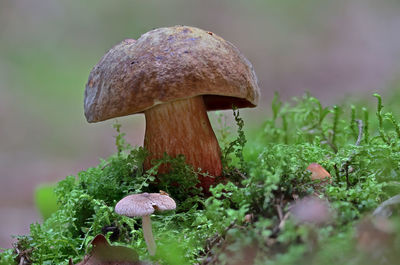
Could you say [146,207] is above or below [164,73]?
below

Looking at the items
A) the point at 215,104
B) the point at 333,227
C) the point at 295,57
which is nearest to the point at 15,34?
the point at 295,57

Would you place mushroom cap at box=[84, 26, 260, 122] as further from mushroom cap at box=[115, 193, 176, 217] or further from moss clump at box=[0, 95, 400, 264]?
mushroom cap at box=[115, 193, 176, 217]

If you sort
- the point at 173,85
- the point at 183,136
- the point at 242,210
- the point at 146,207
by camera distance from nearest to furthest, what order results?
the point at 242,210
the point at 146,207
the point at 173,85
the point at 183,136

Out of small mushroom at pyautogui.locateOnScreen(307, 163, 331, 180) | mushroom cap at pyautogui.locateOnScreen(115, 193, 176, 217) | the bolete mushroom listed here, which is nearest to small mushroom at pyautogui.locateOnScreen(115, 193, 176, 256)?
mushroom cap at pyautogui.locateOnScreen(115, 193, 176, 217)

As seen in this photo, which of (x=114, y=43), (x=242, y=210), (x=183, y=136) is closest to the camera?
(x=242, y=210)

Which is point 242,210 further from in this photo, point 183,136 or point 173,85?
point 183,136

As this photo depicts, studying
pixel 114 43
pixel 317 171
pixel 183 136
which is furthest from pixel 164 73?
pixel 114 43

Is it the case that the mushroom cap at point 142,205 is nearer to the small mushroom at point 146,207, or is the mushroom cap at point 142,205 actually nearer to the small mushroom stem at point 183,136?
the small mushroom at point 146,207
